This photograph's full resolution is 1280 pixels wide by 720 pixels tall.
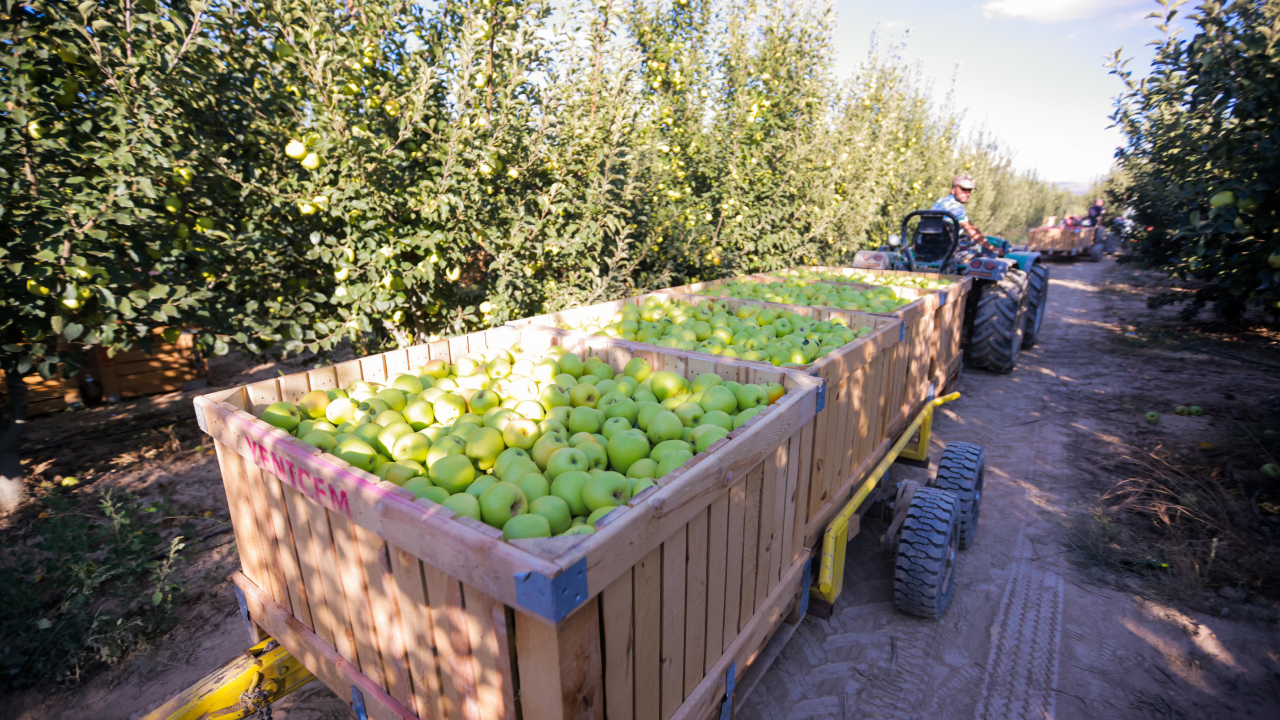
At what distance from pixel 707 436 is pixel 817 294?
3.60m

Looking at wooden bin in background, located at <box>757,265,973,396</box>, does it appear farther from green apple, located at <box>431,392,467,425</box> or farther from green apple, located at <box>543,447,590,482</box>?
green apple, located at <box>431,392,467,425</box>

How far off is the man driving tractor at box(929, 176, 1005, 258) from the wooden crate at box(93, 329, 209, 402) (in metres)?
10.7

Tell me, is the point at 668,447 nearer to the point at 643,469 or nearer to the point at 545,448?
the point at 643,469

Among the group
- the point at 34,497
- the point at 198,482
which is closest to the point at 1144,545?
the point at 198,482

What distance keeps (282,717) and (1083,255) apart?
33698 millimetres

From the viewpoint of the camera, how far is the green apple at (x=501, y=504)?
1.73 m

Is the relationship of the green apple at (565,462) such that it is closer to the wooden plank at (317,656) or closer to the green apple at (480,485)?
the green apple at (480,485)

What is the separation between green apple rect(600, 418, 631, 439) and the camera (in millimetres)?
2322

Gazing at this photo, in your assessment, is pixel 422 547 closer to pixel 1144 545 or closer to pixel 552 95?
pixel 552 95

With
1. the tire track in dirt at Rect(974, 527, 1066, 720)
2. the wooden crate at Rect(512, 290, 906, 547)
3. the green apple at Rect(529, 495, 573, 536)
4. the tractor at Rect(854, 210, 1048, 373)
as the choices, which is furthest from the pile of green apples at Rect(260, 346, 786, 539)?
the tractor at Rect(854, 210, 1048, 373)

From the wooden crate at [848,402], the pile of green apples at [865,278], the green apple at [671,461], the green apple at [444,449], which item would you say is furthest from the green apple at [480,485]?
the pile of green apples at [865,278]

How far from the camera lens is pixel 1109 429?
6352 mm

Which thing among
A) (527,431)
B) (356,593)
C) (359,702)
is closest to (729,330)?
(527,431)

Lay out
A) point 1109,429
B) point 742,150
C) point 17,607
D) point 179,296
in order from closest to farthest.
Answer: point 17,607, point 179,296, point 1109,429, point 742,150
